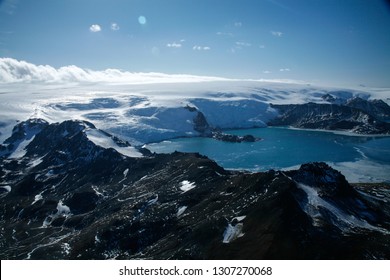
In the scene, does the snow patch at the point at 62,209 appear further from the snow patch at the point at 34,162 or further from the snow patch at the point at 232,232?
the snow patch at the point at 232,232

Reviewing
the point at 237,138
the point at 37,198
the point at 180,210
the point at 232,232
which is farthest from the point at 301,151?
the point at 232,232

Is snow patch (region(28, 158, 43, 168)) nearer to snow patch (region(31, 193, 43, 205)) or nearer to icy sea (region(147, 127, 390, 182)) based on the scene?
snow patch (region(31, 193, 43, 205))

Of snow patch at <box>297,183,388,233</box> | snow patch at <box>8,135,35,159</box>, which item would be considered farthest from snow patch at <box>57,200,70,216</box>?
snow patch at <box>8,135,35,159</box>

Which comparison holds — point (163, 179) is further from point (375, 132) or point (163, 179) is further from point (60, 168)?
point (375, 132)

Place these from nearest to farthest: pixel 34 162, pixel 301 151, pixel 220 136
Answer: pixel 34 162, pixel 301 151, pixel 220 136

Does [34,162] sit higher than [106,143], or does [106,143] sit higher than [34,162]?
[106,143]

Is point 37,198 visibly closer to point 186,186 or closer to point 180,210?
point 186,186

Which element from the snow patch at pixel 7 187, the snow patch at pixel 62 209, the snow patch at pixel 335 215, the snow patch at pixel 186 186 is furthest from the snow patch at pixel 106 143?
the snow patch at pixel 335 215
